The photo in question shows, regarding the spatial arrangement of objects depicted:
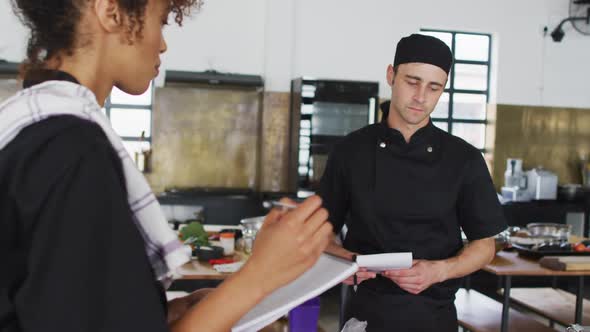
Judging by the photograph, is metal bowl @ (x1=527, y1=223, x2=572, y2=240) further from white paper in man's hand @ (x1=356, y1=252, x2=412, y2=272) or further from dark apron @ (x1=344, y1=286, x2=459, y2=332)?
white paper in man's hand @ (x1=356, y1=252, x2=412, y2=272)

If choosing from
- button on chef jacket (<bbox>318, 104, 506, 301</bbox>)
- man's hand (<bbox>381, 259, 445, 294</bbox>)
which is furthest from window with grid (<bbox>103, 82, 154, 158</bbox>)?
man's hand (<bbox>381, 259, 445, 294</bbox>)

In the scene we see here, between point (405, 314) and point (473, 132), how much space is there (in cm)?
596

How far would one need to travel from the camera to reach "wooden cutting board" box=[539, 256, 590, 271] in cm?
312

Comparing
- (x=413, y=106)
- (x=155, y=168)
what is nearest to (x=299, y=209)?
(x=413, y=106)

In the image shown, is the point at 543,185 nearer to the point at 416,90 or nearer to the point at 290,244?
the point at 416,90

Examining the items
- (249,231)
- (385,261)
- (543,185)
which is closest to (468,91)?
(543,185)

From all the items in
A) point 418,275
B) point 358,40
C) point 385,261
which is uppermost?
point 358,40

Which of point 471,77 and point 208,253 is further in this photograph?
point 471,77

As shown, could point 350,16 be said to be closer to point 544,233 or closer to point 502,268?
point 544,233

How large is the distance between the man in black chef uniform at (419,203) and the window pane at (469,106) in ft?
18.3

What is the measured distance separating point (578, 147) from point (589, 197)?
1.07 metres

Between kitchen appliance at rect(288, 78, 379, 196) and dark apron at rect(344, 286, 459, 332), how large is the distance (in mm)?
4111

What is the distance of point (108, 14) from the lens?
28.8 inches

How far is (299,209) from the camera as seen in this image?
73 cm
